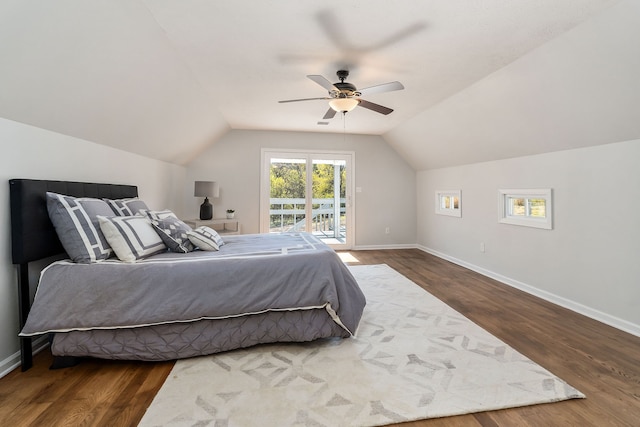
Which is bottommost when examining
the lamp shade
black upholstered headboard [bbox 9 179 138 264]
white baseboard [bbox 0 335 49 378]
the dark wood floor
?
the dark wood floor

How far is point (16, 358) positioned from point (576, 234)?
15.4 feet

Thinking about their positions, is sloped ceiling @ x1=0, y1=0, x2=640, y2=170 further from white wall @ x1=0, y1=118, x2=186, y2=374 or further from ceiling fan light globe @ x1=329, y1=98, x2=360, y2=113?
ceiling fan light globe @ x1=329, y1=98, x2=360, y2=113

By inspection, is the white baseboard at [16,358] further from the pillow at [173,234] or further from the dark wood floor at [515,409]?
the pillow at [173,234]

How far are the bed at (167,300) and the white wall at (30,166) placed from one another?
0.27ft

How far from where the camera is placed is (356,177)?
222 inches

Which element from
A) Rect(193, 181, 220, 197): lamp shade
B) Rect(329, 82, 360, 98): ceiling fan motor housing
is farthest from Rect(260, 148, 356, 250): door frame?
Rect(329, 82, 360, 98): ceiling fan motor housing

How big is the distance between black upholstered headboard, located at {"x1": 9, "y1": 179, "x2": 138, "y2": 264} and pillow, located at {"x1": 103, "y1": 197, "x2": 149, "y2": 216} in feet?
1.12

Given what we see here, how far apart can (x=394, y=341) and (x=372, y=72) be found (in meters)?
2.49

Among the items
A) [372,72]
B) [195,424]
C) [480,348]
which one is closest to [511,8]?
[372,72]

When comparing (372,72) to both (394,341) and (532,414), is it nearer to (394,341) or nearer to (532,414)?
(394,341)

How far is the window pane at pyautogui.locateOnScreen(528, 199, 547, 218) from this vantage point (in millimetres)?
3213

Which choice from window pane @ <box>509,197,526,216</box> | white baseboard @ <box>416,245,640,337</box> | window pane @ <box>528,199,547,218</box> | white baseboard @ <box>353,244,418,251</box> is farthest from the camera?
white baseboard @ <box>353,244,418,251</box>

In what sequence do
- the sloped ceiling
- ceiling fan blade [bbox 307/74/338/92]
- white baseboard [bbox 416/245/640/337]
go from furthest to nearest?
white baseboard [bbox 416/245/640/337], ceiling fan blade [bbox 307/74/338/92], the sloped ceiling

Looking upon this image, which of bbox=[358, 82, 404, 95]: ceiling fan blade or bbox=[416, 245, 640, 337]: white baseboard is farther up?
bbox=[358, 82, 404, 95]: ceiling fan blade
